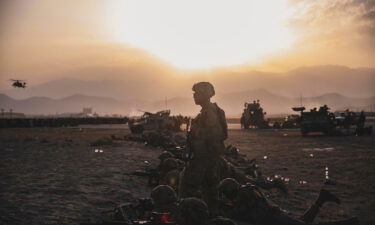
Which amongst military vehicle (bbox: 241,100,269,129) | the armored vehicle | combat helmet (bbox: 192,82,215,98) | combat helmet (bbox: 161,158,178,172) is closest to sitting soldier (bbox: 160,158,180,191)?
combat helmet (bbox: 161,158,178,172)

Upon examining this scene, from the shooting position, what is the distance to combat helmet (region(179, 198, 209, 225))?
16.3 ft

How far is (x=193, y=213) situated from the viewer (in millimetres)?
4977

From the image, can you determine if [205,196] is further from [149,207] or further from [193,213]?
[193,213]

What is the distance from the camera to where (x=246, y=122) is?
50.6 m

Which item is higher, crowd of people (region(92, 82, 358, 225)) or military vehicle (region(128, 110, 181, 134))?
military vehicle (region(128, 110, 181, 134))

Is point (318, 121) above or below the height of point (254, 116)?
below

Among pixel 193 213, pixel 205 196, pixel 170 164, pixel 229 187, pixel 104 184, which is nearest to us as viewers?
pixel 193 213

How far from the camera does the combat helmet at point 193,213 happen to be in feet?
16.3

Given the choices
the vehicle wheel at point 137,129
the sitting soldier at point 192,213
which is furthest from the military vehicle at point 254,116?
the sitting soldier at point 192,213

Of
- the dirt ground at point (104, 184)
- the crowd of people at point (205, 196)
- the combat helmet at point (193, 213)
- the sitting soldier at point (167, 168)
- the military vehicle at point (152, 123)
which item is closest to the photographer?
the combat helmet at point (193, 213)

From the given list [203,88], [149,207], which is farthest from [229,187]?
[203,88]

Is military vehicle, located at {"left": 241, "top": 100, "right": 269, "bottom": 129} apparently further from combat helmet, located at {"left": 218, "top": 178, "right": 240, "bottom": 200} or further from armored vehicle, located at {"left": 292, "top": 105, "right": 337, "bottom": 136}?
combat helmet, located at {"left": 218, "top": 178, "right": 240, "bottom": 200}

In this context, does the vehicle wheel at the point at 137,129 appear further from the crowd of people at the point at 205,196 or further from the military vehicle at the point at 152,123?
the crowd of people at the point at 205,196

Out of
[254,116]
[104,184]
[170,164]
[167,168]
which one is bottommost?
[104,184]
